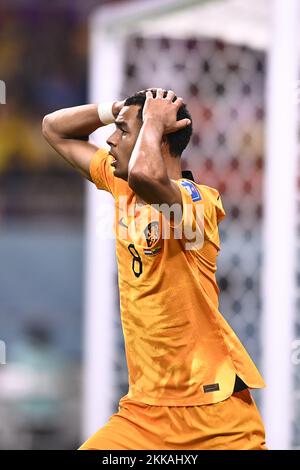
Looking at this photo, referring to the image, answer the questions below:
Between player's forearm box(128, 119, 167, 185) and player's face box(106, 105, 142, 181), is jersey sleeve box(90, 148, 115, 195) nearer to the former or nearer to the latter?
player's face box(106, 105, 142, 181)

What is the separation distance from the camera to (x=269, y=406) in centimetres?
419

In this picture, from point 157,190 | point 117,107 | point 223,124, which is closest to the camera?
point 157,190

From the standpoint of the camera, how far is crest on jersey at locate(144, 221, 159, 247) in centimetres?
262

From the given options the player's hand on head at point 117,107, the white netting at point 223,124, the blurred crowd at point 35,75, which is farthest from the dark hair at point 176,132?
the blurred crowd at point 35,75

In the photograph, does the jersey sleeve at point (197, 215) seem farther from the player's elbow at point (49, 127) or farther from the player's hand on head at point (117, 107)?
the player's elbow at point (49, 127)

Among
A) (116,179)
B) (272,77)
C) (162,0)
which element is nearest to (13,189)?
(162,0)

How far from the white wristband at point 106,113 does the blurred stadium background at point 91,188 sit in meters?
1.35

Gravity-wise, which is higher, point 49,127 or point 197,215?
point 49,127

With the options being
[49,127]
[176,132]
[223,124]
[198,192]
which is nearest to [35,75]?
[223,124]

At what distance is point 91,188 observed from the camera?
18.3 ft

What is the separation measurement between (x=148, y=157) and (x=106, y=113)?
0.64 meters

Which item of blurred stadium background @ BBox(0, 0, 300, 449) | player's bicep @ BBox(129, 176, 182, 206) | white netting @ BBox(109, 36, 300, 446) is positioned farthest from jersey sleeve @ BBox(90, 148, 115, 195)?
white netting @ BBox(109, 36, 300, 446)

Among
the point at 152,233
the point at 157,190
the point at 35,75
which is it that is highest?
the point at 35,75

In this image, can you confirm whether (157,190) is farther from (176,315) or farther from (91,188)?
(91,188)
